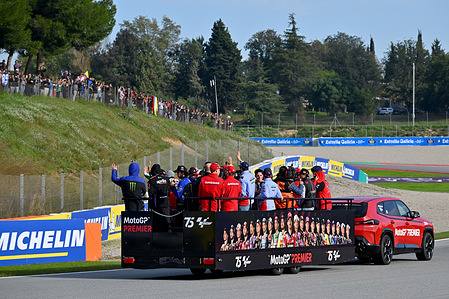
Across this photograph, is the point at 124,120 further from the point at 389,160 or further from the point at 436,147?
the point at 436,147

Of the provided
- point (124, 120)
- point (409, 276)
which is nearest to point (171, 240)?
point (409, 276)

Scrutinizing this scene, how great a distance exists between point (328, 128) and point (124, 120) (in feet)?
130

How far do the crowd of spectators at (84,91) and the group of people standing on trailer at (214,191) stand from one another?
2344cm

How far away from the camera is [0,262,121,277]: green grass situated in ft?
48.1

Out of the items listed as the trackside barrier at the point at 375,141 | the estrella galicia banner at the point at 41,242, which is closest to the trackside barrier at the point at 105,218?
the estrella galicia banner at the point at 41,242

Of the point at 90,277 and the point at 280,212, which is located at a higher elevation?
the point at 280,212

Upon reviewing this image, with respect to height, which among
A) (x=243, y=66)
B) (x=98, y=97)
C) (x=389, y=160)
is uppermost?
(x=243, y=66)

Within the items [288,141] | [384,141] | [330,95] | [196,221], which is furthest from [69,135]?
[330,95]

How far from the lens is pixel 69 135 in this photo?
115 feet

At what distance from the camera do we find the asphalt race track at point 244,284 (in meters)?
10.6

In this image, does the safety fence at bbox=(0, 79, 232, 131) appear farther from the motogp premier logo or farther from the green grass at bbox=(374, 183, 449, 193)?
the motogp premier logo

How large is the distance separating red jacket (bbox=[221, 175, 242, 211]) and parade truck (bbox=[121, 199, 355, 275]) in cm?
23

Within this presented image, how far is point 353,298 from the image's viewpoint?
10.2 meters

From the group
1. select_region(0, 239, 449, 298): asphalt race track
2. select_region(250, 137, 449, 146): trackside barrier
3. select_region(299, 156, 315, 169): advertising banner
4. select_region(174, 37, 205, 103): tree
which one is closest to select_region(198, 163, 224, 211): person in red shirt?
select_region(0, 239, 449, 298): asphalt race track
